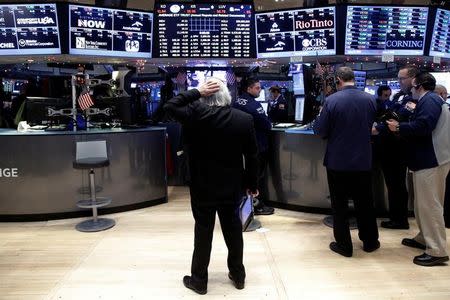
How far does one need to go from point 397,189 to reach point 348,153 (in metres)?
1.29

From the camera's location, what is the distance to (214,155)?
2.74m

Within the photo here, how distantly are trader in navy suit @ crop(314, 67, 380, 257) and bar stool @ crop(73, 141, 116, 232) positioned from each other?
250cm

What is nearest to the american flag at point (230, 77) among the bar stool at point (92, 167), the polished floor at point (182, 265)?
the bar stool at point (92, 167)

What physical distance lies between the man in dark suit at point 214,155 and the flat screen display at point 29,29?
3.06 metres

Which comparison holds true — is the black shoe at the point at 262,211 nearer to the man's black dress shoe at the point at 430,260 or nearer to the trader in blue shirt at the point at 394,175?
the trader in blue shirt at the point at 394,175

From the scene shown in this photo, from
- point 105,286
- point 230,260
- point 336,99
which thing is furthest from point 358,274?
point 105,286

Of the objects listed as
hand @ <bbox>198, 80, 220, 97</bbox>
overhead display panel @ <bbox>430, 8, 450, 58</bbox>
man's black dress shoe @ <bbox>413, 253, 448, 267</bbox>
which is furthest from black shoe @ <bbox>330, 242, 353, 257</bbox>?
overhead display panel @ <bbox>430, 8, 450, 58</bbox>

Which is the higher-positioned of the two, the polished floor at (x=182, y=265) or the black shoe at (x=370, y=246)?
the black shoe at (x=370, y=246)

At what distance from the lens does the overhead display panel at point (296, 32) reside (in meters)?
5.11

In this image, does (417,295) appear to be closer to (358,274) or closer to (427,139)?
(358,274)

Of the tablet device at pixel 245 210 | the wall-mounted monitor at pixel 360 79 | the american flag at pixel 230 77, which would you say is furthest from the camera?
the american flag at pixel 230 77

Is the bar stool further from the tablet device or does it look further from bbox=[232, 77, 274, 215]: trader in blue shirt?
the tablet device

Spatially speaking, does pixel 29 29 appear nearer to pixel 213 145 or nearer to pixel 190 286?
pixel 213 145

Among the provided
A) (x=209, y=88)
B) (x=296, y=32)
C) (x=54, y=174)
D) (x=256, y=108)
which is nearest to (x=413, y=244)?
(x=256, y=108)
